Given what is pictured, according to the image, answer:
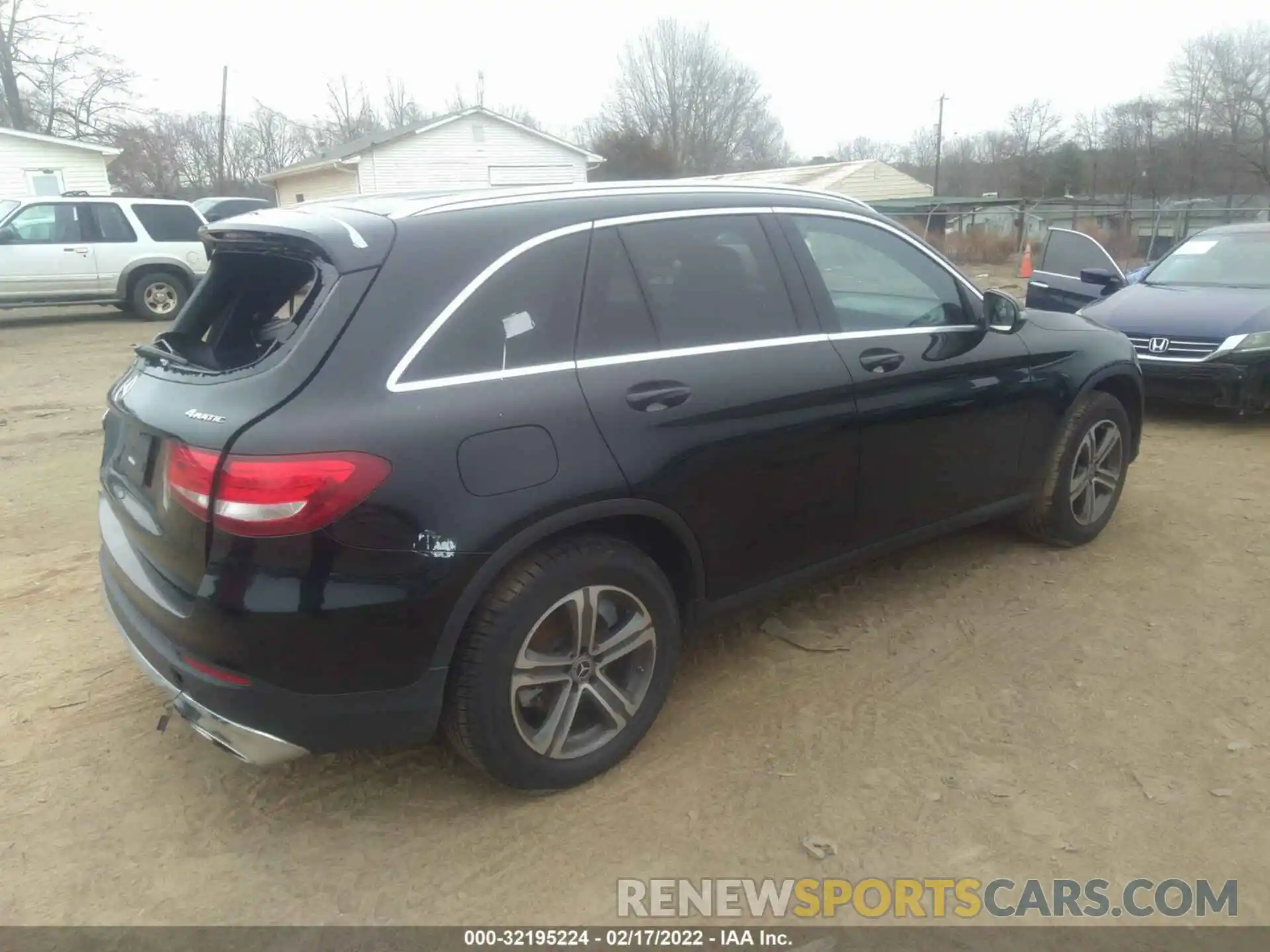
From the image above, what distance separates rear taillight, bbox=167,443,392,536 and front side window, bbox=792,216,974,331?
1.95 m

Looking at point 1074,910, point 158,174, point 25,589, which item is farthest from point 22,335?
point 158,174

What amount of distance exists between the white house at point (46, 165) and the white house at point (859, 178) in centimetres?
2657

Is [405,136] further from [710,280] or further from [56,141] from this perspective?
[710,280]

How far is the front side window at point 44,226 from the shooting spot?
45.4 ft

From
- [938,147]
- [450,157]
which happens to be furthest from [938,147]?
[450,157]

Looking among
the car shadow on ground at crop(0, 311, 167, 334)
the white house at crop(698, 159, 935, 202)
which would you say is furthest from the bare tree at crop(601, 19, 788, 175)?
the car shadow on ground at crop(0, 311, 167, 334)

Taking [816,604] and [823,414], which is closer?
[823,414]

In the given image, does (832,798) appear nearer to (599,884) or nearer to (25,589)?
(599,884)

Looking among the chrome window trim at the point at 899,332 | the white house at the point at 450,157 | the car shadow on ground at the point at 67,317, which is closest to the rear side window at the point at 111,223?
the car shadow on ground at the point at 67,317

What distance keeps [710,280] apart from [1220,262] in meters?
6.75

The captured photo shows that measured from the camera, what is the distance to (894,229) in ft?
12.9

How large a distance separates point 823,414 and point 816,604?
113 cm

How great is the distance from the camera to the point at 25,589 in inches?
175

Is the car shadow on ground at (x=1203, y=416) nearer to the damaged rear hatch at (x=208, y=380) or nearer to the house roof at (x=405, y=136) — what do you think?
the damaged rear hatch at (x=208, y=380)
